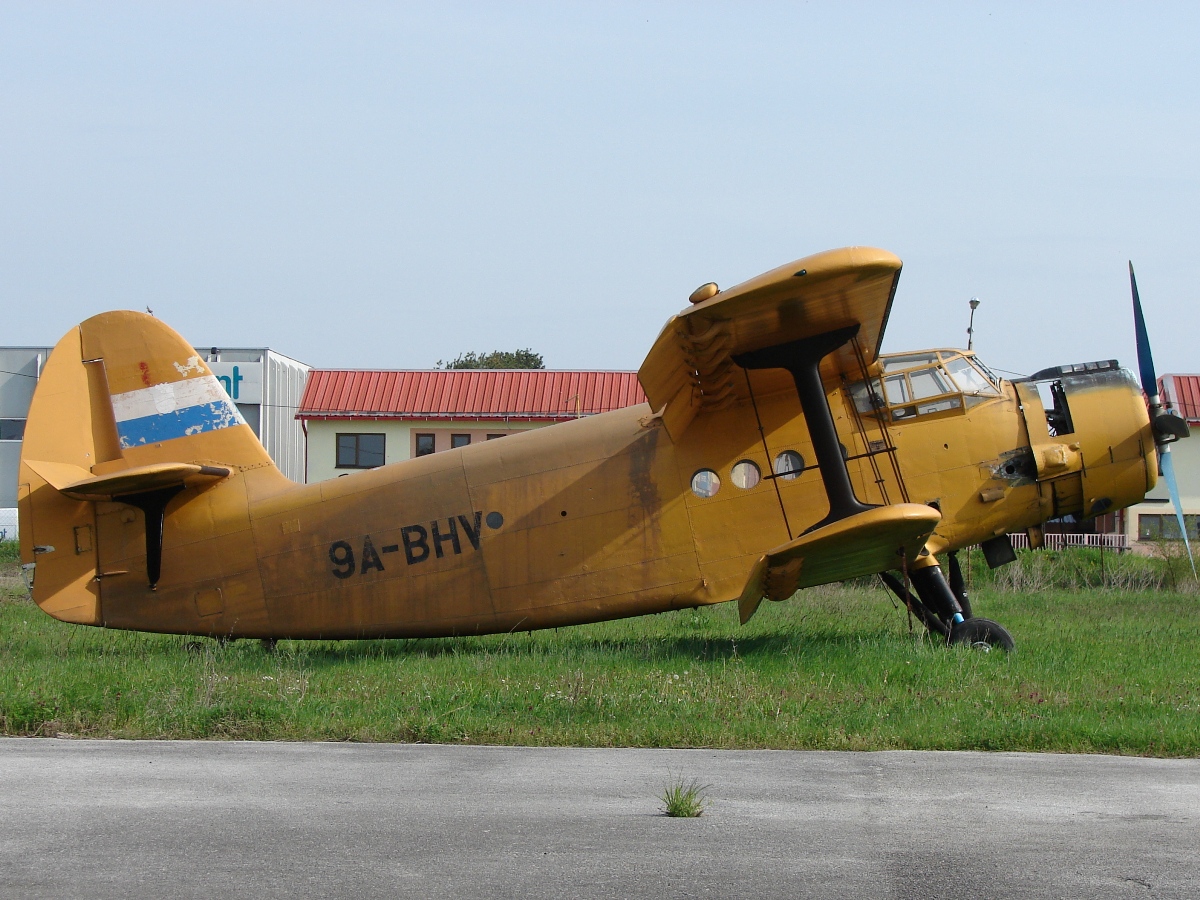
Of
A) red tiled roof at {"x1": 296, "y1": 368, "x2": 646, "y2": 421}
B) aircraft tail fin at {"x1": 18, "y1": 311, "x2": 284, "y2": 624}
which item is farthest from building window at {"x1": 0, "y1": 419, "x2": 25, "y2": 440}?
aircraft tail fin at {"x1": 18, "y1": 311, "x2": 284, "y2": 624}

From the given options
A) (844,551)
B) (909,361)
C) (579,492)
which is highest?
(909,361)

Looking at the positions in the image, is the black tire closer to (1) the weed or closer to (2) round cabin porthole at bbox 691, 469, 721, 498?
(2) round cabin porthole at bbox 691, 469, 721, 498

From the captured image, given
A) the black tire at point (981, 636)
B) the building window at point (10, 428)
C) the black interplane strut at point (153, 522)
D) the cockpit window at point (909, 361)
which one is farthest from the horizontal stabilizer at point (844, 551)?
the building window at point (10, 428)

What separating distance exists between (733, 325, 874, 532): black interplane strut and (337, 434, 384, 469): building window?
33292 mm

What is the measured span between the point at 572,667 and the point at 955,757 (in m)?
4.21

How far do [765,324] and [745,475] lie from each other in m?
2.08

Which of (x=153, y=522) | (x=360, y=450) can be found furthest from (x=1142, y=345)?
(x=360, y=450)

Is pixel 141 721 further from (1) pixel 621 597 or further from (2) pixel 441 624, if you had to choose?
(1) pixel 621 597

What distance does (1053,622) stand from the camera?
1495 cm

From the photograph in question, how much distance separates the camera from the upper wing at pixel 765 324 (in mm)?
8805

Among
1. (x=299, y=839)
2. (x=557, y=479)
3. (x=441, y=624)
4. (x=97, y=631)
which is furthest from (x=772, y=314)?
(x=97, y=631)

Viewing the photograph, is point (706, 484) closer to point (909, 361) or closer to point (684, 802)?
point (909, 361)

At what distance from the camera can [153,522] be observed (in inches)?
483

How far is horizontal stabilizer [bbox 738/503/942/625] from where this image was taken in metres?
9.35
